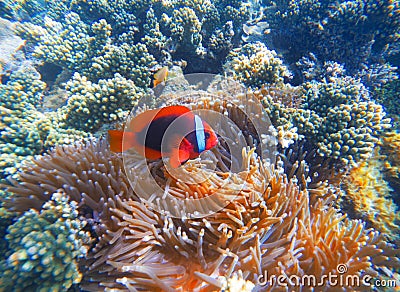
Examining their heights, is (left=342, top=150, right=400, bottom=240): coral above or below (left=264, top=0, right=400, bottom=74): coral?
below

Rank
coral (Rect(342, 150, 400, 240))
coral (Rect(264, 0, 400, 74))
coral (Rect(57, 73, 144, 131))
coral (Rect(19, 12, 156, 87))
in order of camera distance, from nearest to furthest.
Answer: coral (Rect(342, 150, 400, 240))
coral (Rect(57, 73, 144, 131))
coral (Rect(19, 12, 156, 87))
coral (Rect(264, 0, 400, 74))

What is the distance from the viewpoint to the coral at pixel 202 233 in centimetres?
181

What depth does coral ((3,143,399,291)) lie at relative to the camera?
1813mm

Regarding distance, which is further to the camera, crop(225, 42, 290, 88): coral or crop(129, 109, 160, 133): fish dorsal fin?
crop(225, 42, 290, 88): coral

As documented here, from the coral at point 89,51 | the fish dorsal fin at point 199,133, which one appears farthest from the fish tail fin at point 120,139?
the coral at point 89,51

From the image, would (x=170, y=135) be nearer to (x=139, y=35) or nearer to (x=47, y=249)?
(x=47, y=249)

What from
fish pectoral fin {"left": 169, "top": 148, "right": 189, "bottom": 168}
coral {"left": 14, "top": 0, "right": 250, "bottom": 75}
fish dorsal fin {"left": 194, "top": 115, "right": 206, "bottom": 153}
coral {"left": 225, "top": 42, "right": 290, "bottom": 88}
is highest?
coral {"left": 14, "top": 0, "right": 250, "bottom": 75}

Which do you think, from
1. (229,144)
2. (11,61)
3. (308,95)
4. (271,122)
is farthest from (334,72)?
(11,61)

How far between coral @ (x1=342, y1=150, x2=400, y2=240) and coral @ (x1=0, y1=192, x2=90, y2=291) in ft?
9.69

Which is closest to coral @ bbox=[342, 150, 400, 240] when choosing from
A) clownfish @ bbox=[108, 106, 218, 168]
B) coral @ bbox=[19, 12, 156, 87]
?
clownfish @ bbox=[108, 106, 218, 168]

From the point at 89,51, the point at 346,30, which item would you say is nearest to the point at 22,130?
the point at 89,51

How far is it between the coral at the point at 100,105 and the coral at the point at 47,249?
6.02 feet

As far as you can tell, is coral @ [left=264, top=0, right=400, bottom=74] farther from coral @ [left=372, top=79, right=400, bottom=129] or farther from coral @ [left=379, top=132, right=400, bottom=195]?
coral @ [left=379, top=132, right=400, bottom=195]

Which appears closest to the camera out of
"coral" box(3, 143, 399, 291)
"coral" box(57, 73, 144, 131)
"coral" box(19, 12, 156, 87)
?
"coral" box(3, 143, 399, 291)
